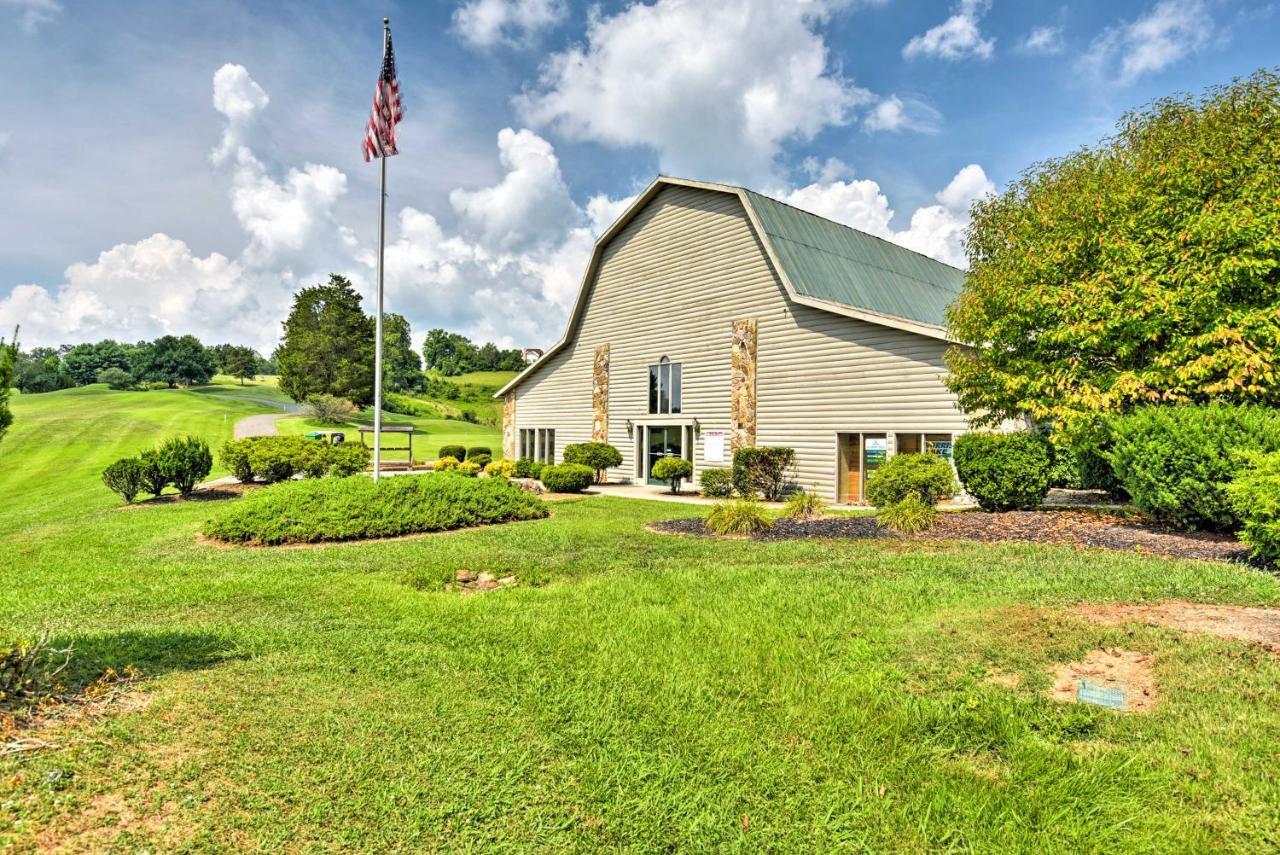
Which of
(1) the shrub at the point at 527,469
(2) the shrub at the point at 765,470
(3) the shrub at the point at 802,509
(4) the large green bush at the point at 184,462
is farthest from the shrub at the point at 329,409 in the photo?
(3) the shrub at the point at 802,509

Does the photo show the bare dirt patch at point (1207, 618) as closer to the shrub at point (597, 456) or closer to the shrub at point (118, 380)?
the shrub at point (597, 456)

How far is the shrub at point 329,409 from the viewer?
54.8m

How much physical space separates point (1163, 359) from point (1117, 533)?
3444 mm

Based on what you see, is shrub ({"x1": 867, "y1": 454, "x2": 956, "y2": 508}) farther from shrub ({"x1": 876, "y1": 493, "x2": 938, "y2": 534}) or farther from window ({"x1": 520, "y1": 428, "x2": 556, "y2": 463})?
window ({"x1": 520, "y1": 428, "x2": 556, "y2": 463})

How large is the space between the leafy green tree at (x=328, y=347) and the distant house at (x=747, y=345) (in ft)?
126

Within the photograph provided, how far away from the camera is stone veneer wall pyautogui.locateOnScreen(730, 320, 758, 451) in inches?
798

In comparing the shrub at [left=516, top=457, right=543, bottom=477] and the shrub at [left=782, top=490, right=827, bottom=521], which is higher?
the shrub at [left=516, top=457, right=543, bottom=477]

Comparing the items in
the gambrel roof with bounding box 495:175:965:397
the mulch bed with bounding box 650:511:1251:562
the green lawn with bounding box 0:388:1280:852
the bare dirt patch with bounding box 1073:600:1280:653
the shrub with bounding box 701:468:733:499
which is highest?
the gambrel roof with bounding box 495:175:965:397

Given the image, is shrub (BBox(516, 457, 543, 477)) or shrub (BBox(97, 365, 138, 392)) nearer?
shrub (BBox(516, 457, 543, 477))

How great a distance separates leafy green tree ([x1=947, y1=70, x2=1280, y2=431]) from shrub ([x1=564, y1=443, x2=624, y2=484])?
12346mm

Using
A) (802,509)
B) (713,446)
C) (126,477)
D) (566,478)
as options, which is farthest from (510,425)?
(802,509)

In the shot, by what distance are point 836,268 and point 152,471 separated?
20418 mm

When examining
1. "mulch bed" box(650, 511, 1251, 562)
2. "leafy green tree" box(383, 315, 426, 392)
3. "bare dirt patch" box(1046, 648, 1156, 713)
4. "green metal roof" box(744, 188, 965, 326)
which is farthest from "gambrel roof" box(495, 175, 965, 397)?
"leafy green tree" box(383, 315, 426, 392)

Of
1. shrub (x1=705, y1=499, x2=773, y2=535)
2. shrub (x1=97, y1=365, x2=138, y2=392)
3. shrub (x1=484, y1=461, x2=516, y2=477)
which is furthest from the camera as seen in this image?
shrub (x1=97, y1=365, x2=138, y2=392)
